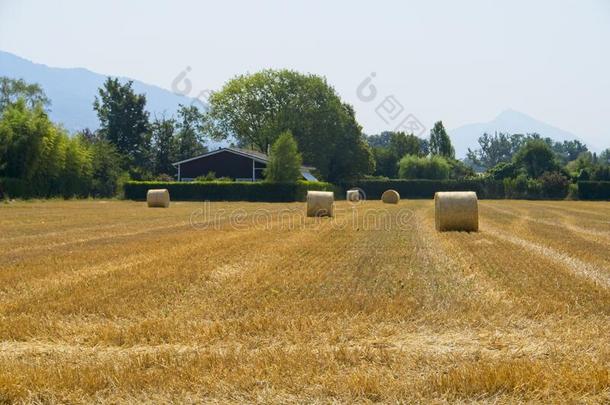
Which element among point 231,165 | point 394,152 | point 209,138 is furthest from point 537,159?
point 231,165

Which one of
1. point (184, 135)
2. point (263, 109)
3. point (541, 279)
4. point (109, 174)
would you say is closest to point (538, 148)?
point (263, 109)

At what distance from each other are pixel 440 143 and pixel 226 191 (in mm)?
79702

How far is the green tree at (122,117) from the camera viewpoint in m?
92.8

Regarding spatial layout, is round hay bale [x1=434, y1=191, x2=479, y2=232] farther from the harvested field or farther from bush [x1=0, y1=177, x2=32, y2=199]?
bush [x1=0, y1=177, x2=32, y2=199]

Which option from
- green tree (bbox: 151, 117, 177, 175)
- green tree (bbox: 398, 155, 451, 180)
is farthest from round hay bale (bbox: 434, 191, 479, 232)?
green tree (bbox: 398, 155, 451, 180)

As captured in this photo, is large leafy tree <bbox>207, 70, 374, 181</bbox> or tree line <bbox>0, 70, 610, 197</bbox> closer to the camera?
tree line <bbox>0, 70, 610, 197</bbox>

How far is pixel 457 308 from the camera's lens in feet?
26.5

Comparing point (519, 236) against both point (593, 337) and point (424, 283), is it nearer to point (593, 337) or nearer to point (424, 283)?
point (424, 283)

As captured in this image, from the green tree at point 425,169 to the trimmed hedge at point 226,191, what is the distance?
159ft

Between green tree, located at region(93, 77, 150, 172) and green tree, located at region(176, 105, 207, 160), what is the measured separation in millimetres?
6413

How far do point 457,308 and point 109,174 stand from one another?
224ft

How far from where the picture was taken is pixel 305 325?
708 centimetres

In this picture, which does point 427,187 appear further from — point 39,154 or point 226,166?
point 39,154

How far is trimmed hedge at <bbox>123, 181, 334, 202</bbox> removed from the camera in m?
55.1
